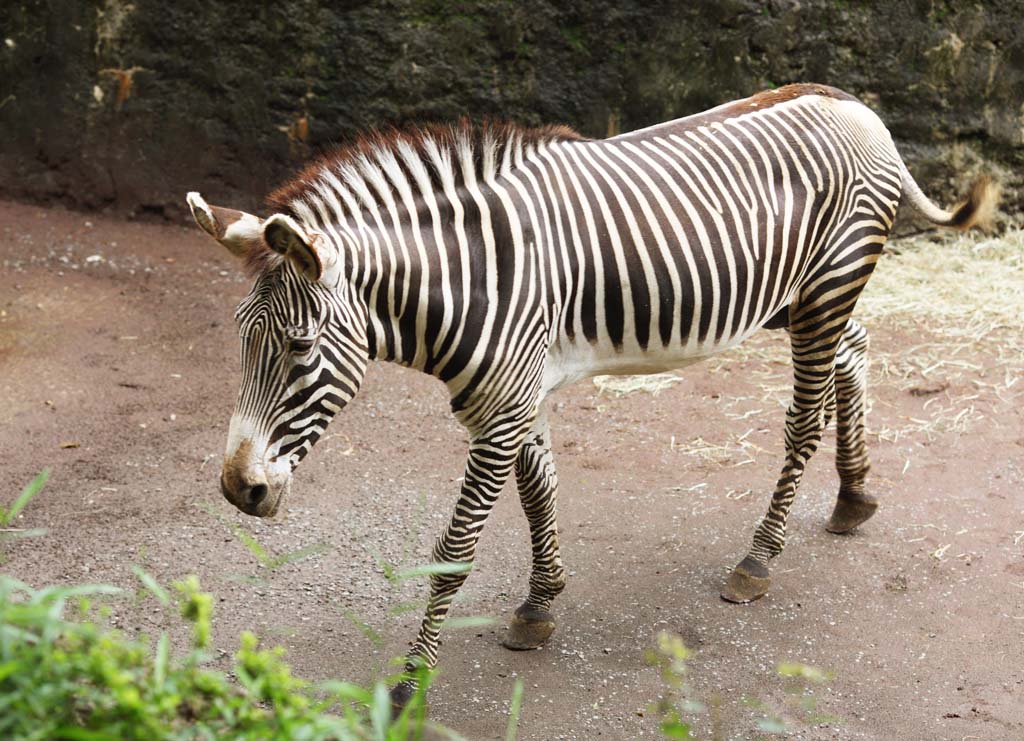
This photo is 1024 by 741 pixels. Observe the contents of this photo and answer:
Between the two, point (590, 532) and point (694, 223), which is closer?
point (694, 223)

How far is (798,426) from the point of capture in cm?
524

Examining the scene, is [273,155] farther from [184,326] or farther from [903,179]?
[903,179]

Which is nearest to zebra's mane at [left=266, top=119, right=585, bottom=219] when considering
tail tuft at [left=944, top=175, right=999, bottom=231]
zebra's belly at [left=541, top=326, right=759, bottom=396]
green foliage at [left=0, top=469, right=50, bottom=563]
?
zebra's belly at [left=541, top=326, right=759, bottom=396]

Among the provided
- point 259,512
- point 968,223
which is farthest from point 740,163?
point 259,512

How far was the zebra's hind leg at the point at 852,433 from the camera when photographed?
18.2ft

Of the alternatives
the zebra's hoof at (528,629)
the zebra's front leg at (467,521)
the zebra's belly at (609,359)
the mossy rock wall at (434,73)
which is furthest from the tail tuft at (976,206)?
the mossy rock wall at (434,73)

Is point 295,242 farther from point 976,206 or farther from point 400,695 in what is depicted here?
point 976,206

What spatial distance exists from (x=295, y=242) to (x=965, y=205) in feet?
11.5

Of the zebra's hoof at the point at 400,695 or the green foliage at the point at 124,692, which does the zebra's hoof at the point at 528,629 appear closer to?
the zebra's hoof at the point at 400,695

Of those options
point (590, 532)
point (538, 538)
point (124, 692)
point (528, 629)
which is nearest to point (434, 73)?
point (590, 532)

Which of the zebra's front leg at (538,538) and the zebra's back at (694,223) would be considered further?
the zebra's front leg at (538,538)

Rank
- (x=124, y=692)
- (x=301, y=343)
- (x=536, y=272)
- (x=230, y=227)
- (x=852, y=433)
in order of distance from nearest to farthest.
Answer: (x=124, y=692) → (x=301, y=343) → (x=230, y=227) → (x=536, y=272) → (x=852, y=433)

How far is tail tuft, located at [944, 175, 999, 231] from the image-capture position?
5.34 meters

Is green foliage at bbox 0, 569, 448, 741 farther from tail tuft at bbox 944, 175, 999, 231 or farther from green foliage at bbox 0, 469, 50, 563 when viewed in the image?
tail tuft at bbox 944, 175, 999, 231
